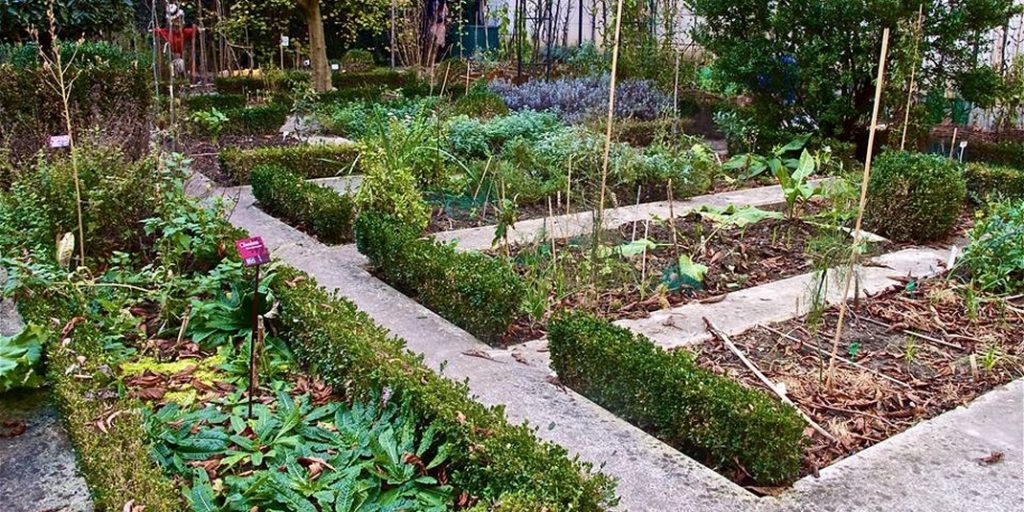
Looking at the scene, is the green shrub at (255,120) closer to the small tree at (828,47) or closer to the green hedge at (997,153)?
the small tree at (828,47)

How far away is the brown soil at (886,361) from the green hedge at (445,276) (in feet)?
2.92

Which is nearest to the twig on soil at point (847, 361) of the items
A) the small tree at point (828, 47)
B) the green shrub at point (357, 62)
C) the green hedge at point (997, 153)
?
the small tree at point (828, 47)

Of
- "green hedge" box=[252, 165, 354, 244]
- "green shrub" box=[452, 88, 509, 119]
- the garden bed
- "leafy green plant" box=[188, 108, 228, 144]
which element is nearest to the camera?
the garden bed

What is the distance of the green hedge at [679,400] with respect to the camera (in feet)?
9.12

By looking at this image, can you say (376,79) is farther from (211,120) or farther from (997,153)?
(997,153)

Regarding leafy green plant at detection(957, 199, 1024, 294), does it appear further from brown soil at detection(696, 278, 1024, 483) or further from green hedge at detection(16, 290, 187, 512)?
green hedge at detection(16, 290, 187, 512)

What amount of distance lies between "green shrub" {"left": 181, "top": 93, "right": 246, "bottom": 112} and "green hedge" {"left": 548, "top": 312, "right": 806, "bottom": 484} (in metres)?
7.55

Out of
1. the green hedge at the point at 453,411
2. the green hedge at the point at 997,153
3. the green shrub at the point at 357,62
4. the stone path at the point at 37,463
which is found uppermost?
the green shrub at the point at 357,62

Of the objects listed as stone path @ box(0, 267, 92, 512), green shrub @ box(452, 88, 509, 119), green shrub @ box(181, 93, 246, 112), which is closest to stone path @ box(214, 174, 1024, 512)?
stone path @ box(0, 267, 92, 512)

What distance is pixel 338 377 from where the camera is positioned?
3270mm

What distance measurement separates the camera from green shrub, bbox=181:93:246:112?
9908 millimetres

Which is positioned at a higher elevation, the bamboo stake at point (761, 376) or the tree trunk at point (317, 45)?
the tree trunk at point (317, 45)

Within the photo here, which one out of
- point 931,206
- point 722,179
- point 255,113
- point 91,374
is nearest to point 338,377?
point 91,374

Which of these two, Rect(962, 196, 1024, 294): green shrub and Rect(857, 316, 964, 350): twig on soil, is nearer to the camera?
Rect(857, 316, 964, 350): twig on soil
